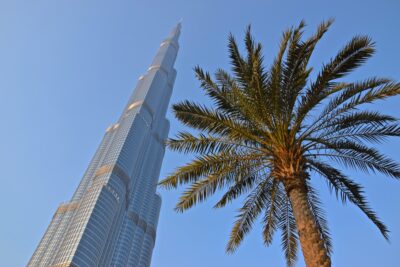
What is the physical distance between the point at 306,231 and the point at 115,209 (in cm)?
13271

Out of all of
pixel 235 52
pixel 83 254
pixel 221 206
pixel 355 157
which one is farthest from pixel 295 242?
pixel 83 254

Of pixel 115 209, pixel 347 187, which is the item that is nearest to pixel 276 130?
pixel 347 187

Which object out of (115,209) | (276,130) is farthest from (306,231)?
(115,209)

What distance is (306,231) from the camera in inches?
345

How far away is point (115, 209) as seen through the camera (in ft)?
443

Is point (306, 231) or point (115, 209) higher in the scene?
point (115, 209)

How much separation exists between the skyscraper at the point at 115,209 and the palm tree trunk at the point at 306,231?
110 metres

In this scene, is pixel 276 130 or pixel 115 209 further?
pixel 115 209

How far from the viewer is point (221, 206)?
43.1ft

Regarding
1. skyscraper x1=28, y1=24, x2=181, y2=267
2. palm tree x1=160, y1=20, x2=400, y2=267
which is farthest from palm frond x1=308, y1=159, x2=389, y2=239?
skyscraper x1=28, y1=24, x2=181, y2=267

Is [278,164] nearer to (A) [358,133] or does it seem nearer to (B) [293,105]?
(B) [293,105]

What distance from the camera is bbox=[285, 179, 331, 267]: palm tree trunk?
8.16 metres

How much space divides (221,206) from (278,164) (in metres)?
3.32

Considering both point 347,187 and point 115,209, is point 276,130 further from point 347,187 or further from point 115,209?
point 115,209
